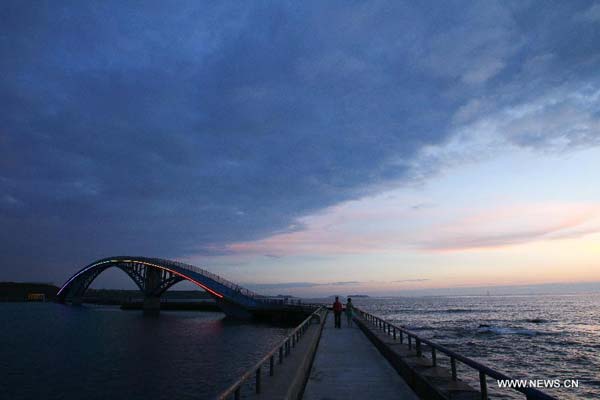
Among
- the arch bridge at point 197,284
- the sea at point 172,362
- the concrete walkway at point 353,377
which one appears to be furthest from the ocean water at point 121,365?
the arch bridge at point 197,284

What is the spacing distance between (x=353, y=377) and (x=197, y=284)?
222 ft

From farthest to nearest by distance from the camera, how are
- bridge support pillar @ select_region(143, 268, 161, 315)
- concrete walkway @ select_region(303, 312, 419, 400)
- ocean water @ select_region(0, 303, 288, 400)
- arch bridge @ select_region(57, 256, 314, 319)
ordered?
bridge support pillar @ select_region(143, 268, 161, 315), arch bridge @ select_region(57, 256, 314, 319), ocean water @ select_region(0, 303, 288, 400), concrete walkway @ select_region(303, 312, 419, 400)

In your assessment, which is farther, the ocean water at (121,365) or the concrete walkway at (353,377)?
the ocean water at (121,365)

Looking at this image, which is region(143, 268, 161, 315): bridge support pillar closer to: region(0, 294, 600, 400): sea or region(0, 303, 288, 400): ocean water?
region(0, 294, 600, 400): sea

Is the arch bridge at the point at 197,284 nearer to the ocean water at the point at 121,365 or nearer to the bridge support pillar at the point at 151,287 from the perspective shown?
the bridge support pillar at the point at 151,287

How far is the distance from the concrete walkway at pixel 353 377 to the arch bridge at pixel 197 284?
147 feet

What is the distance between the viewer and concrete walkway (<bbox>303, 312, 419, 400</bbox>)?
33.5 feet

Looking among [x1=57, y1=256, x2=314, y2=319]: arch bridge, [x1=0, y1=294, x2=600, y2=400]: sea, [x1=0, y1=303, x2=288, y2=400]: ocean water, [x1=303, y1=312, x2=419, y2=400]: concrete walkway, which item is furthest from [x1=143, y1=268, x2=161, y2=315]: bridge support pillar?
[x1=303, y1=312, x2=419, y2=400]: concrete walkway

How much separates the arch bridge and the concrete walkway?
44.8m

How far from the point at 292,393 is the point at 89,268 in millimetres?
124844

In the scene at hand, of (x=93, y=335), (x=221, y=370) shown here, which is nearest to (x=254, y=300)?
(x=93, y=335)

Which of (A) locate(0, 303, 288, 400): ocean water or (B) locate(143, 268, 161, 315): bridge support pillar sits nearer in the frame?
(A) locate(0, 303, 288, 400): ocean water

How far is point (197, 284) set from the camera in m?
75.9

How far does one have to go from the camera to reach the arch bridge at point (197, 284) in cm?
7088
